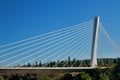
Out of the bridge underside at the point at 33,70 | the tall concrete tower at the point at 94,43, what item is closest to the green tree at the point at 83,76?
the bridge underside at the point at 33,70

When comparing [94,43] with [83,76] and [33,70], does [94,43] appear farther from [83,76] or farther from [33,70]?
[33,70]

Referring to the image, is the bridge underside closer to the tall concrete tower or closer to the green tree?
the green tree

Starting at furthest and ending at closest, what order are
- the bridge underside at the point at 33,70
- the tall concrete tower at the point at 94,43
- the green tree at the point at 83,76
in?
A: the green tree at the point at 83,76
the tall concrete tower at the point at 94,43
the bridge underside at the point at 33,70

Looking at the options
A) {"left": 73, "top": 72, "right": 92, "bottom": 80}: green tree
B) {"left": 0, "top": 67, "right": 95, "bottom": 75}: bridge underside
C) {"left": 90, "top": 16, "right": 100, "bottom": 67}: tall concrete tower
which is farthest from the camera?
{"left": 73, "top": 72, "right": 92, "bottom": 80}: green tree

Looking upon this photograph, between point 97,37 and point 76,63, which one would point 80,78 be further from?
point 76,63

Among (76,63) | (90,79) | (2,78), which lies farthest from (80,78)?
(2,78)

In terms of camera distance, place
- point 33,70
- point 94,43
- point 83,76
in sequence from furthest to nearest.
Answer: point 83,76, point 94,43, point 33,70

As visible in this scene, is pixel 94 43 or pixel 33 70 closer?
pixel 33 70

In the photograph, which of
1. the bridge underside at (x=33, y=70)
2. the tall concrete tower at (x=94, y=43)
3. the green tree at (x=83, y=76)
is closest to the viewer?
the bridge underside at (x=33, y=70)

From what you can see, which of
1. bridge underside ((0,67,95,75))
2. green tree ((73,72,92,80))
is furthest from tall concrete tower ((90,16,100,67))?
bridge underside ((0,67,95,75))

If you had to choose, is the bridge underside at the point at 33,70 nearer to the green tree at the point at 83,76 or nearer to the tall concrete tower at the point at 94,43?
the green tree at the point at 83,76

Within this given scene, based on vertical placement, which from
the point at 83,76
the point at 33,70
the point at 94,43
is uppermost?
the point at 94,43

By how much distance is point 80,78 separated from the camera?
58.1m

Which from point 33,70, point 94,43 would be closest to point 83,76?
point 94,43
